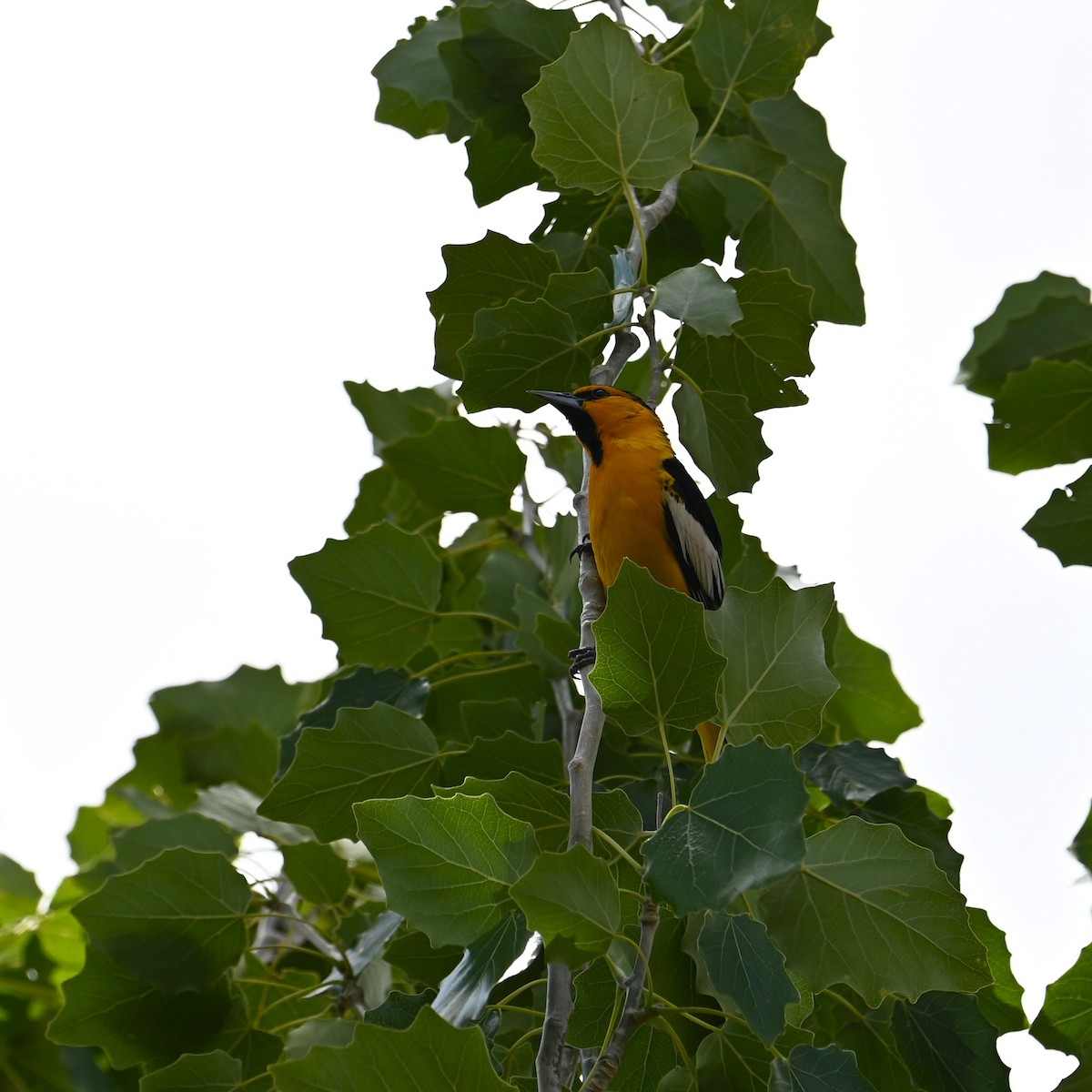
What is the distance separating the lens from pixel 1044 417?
2705 mm

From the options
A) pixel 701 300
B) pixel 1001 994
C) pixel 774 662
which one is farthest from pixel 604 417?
pixel 1001 994

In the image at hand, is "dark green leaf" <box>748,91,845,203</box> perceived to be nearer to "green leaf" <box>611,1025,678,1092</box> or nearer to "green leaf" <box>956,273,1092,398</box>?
"green leaf" <box>956,273,1092,398</box>

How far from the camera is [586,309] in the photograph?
7.27 ft

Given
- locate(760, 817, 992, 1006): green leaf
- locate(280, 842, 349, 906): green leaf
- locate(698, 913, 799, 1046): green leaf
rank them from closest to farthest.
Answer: locate(698, 913, 799, 1046): green leaf → locate(760, 817, 992, 1006): green leaf → locate(280, 842, 349, 906): green leaf

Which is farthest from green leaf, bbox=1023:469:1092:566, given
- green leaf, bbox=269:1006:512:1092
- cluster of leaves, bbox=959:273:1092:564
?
green leaf, bbox=269:1006:512:1092

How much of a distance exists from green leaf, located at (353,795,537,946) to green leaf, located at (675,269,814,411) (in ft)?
3.30

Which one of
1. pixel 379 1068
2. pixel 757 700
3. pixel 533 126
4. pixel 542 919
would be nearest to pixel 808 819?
pixel 757 700

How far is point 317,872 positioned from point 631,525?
105cm

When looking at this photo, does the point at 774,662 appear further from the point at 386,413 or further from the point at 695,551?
the point at 386,413

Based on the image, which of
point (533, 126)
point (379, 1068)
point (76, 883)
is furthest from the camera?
point (76, 883)

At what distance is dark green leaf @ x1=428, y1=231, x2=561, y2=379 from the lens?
2254 millimetres

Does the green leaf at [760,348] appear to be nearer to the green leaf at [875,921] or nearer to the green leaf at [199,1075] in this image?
the green leaf at [875,921]

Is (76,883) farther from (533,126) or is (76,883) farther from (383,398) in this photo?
(533,126)

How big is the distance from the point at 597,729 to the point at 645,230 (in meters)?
1.12
